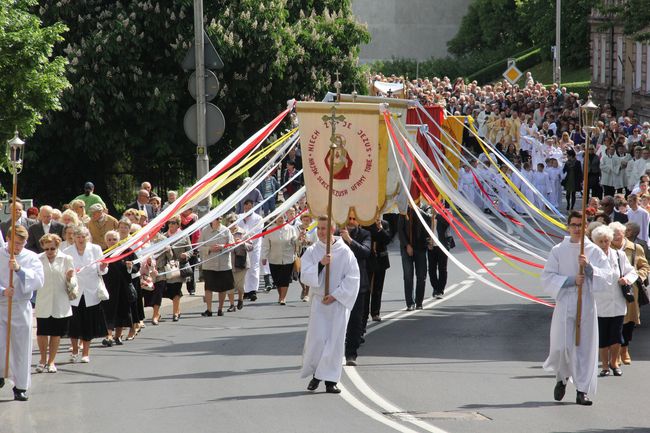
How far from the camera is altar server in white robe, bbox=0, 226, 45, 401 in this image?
14.3 m

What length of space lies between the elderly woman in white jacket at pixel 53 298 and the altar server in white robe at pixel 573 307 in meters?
5.72

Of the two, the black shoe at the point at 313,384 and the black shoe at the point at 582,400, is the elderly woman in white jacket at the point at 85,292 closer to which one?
the black shoe at the point at 313,384

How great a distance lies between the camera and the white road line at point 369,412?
12.5 meters

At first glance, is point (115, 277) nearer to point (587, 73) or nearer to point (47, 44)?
point (47, 44)

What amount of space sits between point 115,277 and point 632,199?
8797 mm

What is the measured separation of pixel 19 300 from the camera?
14.6 meters

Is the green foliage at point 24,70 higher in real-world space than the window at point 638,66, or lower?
lower

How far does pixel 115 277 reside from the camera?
18328 millimetres

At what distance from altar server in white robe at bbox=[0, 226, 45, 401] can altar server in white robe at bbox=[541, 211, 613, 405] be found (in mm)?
5513

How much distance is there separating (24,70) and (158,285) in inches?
231

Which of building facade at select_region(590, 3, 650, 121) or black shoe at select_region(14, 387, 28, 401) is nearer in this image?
black shoe at select_region(14, 387, 28, 401)

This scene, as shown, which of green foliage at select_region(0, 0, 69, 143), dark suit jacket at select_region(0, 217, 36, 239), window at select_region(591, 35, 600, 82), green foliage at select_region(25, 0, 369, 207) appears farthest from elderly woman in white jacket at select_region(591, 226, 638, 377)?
window at select_region(591, 35, 600, 82)

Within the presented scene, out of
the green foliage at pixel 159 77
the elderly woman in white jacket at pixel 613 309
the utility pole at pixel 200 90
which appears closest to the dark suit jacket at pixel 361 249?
the elderly woman in white jacket at pixel 613 309

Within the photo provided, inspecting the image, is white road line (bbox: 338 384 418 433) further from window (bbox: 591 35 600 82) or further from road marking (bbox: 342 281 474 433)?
window (bbox: 591 35 600 82)
